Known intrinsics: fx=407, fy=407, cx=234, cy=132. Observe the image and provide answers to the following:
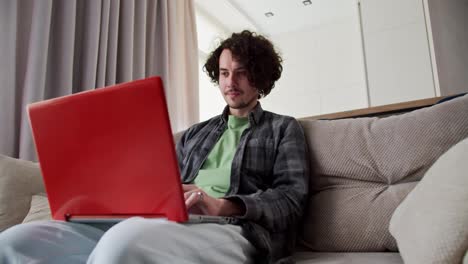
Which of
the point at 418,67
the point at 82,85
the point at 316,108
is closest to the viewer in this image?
the point at 82,85

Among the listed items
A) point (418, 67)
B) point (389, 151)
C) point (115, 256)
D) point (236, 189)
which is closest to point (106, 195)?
point (115, 256)

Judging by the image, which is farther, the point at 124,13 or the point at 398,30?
the point at 398,30

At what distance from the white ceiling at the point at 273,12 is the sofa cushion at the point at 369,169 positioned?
2.95 m

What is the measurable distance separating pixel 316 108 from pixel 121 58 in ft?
8.76

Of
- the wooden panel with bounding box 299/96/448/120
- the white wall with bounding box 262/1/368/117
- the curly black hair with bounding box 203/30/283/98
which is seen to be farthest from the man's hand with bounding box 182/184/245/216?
the white wall with bounding box 262/1/368/117

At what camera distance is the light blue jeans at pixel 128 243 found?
2.06ft

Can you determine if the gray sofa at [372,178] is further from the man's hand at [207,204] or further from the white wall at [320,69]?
the white wall at [320,69]

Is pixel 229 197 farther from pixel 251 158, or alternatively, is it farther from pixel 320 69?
pixel 320 69

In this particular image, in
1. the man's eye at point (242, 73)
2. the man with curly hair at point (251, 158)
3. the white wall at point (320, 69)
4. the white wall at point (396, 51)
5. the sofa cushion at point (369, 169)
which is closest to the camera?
the man with curly hair at point (251, 158)

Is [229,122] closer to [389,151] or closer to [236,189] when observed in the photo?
[236,189]

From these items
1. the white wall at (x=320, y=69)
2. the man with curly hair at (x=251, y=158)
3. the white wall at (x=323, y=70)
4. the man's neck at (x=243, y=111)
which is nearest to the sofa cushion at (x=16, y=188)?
the man with curly hair at (x=251, y=158)

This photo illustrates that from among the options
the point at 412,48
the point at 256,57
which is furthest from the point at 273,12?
the point at 256,57

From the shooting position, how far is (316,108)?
4.40 m

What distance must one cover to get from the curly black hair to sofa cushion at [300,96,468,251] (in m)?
0.31
